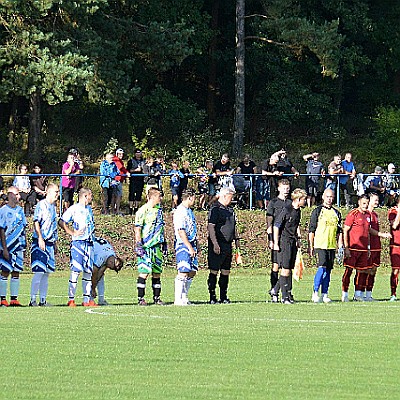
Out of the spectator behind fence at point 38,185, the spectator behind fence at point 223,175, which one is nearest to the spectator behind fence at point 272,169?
the spectator behind fence at point 223,175

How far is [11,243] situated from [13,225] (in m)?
0.35

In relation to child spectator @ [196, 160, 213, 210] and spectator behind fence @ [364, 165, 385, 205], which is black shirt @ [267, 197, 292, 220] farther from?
spectator behind fence @ [364, 165, 385, 205]

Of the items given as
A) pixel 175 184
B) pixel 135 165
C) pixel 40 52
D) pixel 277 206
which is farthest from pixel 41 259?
pixel 40 52

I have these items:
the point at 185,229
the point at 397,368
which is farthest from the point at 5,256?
the point at 397,368

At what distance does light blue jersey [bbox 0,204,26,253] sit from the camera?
19984 millimetres

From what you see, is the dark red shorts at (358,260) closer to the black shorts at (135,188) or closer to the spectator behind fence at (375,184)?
the black shorts at (135,188)

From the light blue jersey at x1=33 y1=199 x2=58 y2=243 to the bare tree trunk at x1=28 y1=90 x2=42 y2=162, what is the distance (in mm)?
27255

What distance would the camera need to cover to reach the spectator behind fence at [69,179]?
1387 inches

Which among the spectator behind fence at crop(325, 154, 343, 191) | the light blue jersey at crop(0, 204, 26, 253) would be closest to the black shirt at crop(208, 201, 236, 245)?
the light blue jersey at crop(0, 204, 26, 253)

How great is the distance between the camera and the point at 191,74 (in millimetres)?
55750

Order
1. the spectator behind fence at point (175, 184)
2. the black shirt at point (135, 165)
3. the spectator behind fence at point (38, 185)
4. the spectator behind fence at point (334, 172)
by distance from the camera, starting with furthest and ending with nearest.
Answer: the spectator behind fence at point (334, 172) → the spectator behind fence at point (175, 184) → the black shirt at point (135, 165) → the spectator behind fence at point (38, 185)

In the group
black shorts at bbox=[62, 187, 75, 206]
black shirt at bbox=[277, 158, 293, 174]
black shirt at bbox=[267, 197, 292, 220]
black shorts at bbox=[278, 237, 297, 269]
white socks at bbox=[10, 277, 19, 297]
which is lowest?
white socks at bbox=[10, 277, 19, 297]

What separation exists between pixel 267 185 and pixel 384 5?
22586 mm

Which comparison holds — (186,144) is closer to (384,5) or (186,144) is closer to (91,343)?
(384,5)
